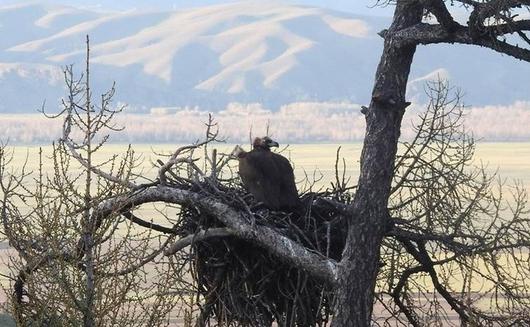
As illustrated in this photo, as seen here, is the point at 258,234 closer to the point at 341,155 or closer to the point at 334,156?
the point at 341,155

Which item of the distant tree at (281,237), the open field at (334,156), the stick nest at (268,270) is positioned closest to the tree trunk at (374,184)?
the distant tree at (281,237)

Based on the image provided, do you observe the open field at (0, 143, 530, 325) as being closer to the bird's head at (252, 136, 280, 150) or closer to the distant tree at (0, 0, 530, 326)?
the distant tree at (0, 0, 530, 326)

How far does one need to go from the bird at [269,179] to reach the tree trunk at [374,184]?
806 millimetres

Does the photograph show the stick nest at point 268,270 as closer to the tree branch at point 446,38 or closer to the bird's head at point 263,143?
the bird's head at point 263,143

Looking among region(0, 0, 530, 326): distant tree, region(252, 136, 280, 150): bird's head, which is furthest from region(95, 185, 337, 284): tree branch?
region(252, 136, 280, 150): bird's head

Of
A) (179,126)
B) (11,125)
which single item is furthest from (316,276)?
(11,125)

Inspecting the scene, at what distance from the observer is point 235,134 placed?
16325 cm

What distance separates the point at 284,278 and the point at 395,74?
7.47 feet

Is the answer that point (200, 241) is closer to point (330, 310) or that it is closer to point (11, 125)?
point (330, 310)

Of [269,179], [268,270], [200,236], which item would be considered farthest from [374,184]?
[200,236]

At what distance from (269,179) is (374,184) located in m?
1.03

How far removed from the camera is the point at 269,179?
9961 mm

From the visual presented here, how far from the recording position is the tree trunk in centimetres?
933

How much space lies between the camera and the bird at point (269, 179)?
998cm
